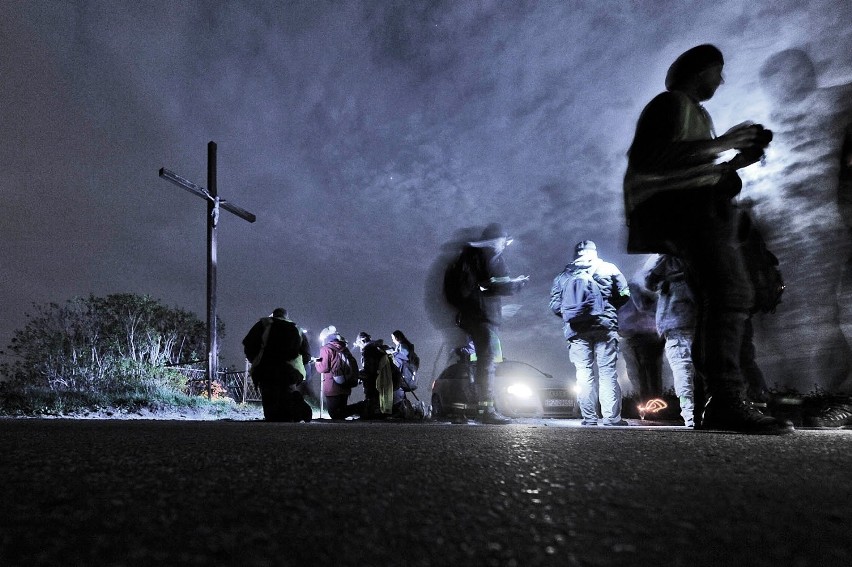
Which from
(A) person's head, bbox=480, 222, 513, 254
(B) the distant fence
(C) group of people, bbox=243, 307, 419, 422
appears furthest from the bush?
(A) person's head, bbox=480, 222, 513, 254

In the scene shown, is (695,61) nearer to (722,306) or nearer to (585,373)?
(722,306)

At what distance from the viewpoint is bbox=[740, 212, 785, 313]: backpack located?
489cm

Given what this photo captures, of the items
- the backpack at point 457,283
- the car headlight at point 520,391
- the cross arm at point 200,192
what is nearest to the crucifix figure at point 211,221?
the cross arm at point 200,192

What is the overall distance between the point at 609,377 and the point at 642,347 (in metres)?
2.56

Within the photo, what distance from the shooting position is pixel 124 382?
35.5ft

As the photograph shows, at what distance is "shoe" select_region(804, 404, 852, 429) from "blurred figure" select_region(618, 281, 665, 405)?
2.92 metres

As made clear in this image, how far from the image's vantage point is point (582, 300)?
18.8 feet

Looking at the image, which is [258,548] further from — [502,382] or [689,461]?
[502,382]

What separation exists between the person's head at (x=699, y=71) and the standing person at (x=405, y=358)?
7.14m

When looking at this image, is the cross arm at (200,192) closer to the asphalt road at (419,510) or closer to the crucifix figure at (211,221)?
the crucifix figure at (211,221)

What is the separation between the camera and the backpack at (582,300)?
5.68 meters

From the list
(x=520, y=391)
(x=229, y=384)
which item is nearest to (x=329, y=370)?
(x=520, y=391)

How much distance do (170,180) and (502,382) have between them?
11.0m

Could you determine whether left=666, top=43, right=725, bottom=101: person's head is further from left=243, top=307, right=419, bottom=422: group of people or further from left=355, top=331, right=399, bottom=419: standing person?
left=355, top=331, right=399, bottom=419: standing person
